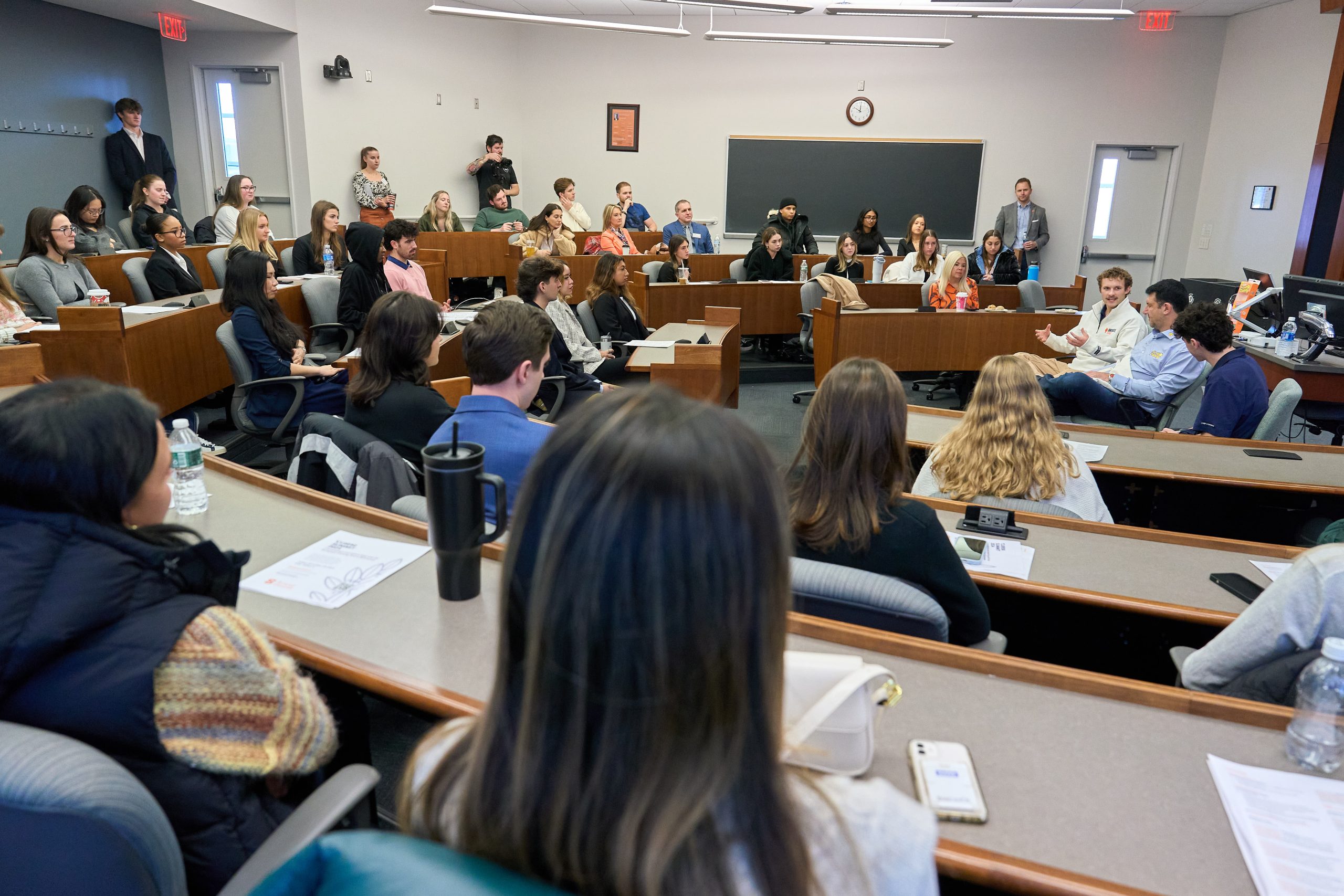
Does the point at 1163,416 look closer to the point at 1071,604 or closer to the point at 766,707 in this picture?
the point at 1071,604

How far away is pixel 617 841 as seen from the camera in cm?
61

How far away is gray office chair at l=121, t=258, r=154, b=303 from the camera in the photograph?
5.50m

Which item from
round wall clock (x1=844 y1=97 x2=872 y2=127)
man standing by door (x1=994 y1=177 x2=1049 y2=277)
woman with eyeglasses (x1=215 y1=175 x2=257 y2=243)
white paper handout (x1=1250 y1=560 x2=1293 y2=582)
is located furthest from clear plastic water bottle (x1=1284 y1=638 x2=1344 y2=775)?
round wall clock (x1=844 y1=97 x2=872 y2=127)

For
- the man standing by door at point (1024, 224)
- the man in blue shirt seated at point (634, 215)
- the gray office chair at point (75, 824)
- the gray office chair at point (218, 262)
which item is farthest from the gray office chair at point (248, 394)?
the man standing by door at point (1024, 224)

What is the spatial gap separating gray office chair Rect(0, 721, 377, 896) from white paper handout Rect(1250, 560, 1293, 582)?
2.16 m

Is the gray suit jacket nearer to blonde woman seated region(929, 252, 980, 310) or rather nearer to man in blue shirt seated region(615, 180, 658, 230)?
blonde woman seated region(929, 252, 980, 310)

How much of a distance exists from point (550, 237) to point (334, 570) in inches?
245

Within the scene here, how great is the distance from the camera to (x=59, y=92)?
755 centimetres

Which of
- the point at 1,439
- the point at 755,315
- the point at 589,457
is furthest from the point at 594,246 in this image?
the point at 589,457

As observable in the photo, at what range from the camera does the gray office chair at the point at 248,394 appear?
12.9ft

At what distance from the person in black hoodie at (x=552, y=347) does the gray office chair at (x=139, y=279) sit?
2.57 meters

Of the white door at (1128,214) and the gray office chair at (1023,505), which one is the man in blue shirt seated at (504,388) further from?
the white door at (1128,214)

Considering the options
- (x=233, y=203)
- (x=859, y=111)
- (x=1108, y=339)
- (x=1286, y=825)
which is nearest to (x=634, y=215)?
(x=859, y=111)

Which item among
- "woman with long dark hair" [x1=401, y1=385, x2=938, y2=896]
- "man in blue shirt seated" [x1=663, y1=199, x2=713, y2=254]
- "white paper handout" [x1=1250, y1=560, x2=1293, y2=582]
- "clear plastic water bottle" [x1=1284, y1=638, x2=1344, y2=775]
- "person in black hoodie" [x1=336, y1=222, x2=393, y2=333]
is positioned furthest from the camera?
"man in blue shirt seated" [x1=663, y1=199, x2=713, y2=254]
